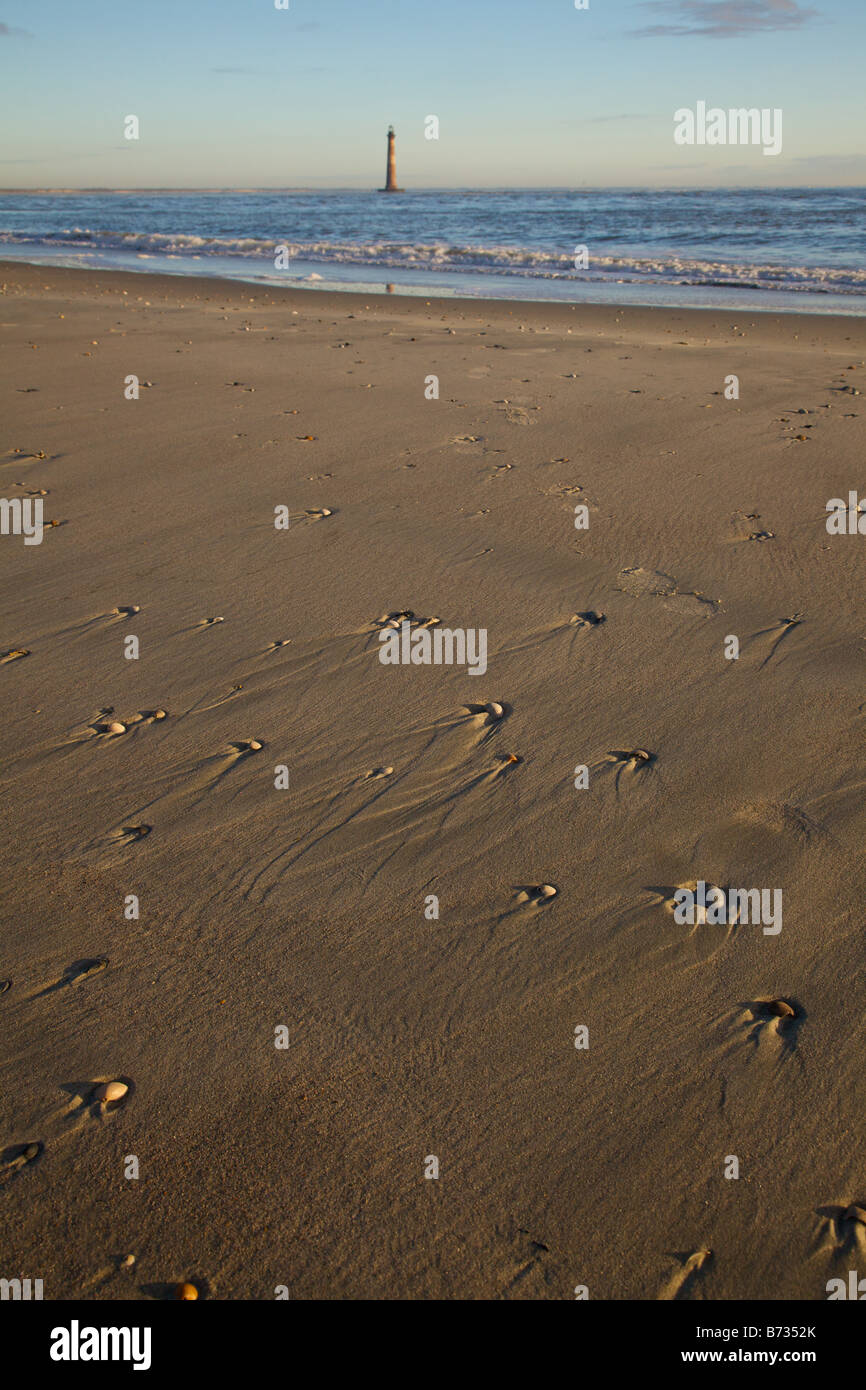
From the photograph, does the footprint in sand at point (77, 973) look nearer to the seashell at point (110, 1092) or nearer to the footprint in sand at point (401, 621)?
the seashell at point (110, 1092)

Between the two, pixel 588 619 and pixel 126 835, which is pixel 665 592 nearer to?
pixel 588 619

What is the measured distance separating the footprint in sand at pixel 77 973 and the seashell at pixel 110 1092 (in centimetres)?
35

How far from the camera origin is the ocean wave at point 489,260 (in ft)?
56.1

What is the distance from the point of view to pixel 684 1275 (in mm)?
1780

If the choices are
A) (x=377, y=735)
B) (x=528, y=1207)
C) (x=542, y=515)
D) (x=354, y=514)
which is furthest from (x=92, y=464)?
(x=528, y=1207)

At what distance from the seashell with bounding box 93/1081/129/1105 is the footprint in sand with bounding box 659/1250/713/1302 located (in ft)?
4.08

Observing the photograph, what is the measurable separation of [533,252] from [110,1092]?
915 inches

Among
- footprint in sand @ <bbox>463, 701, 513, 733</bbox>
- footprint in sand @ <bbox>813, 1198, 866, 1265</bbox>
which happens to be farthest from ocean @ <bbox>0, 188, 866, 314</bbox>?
footprint in sand @ <bbox>813, 1198, 866, 1265</bbox>

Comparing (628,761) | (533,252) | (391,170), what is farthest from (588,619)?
(391,170)

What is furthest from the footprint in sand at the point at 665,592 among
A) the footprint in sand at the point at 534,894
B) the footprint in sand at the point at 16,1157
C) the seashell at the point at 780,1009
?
the footprint in sand at the point at 16,1157

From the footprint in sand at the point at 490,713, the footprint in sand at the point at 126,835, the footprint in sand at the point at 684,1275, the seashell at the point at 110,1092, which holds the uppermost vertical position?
the footprint in sand at the point at 490,713

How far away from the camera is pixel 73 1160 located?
1.96 metres

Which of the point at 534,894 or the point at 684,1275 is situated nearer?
the point at 684,1275
